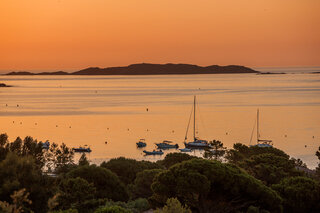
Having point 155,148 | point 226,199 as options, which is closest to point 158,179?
point 226,199

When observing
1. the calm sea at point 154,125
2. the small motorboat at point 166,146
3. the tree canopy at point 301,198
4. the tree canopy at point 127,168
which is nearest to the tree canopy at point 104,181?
the tree canopy at point 127,168

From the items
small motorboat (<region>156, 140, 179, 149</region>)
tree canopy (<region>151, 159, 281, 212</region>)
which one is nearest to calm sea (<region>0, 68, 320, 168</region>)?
small motorboat (<region>156, 140, 179, 149</region>)

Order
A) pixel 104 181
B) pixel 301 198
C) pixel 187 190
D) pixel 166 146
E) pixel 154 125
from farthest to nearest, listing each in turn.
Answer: pixel 154 125, pixel 166 146, pixel 104 181, pixel 301 198, pixel 187 190

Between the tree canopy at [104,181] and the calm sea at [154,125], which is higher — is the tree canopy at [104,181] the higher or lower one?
the higher one

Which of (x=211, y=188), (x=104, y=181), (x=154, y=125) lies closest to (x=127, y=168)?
(x=104, y=181)

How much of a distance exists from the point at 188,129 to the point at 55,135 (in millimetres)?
23618

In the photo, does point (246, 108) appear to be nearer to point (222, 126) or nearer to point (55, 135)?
point (222, 126)

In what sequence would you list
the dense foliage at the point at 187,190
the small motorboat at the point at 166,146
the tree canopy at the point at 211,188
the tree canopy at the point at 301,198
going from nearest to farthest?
1. the dense foliage at the point at 187,190
2. the tree canopy at the point at 211,188
3. the tree canopy at the point at 301,198
4. the small motorboat at the point at 166,146

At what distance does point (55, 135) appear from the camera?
3113 inches

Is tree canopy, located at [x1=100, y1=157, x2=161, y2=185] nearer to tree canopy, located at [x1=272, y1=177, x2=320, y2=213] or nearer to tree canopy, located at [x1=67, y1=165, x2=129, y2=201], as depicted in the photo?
tree canopy, located at [x1=67, y1=165, x2=129, y2=201]

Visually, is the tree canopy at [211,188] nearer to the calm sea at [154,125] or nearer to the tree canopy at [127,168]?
the tree canopy at [127,168]

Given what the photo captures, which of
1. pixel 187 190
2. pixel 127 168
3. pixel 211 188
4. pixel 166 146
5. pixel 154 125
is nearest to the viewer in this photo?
pixel 187 190

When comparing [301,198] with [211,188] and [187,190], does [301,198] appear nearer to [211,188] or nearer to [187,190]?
[211,188]

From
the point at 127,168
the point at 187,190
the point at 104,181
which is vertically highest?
the point at 187,190
